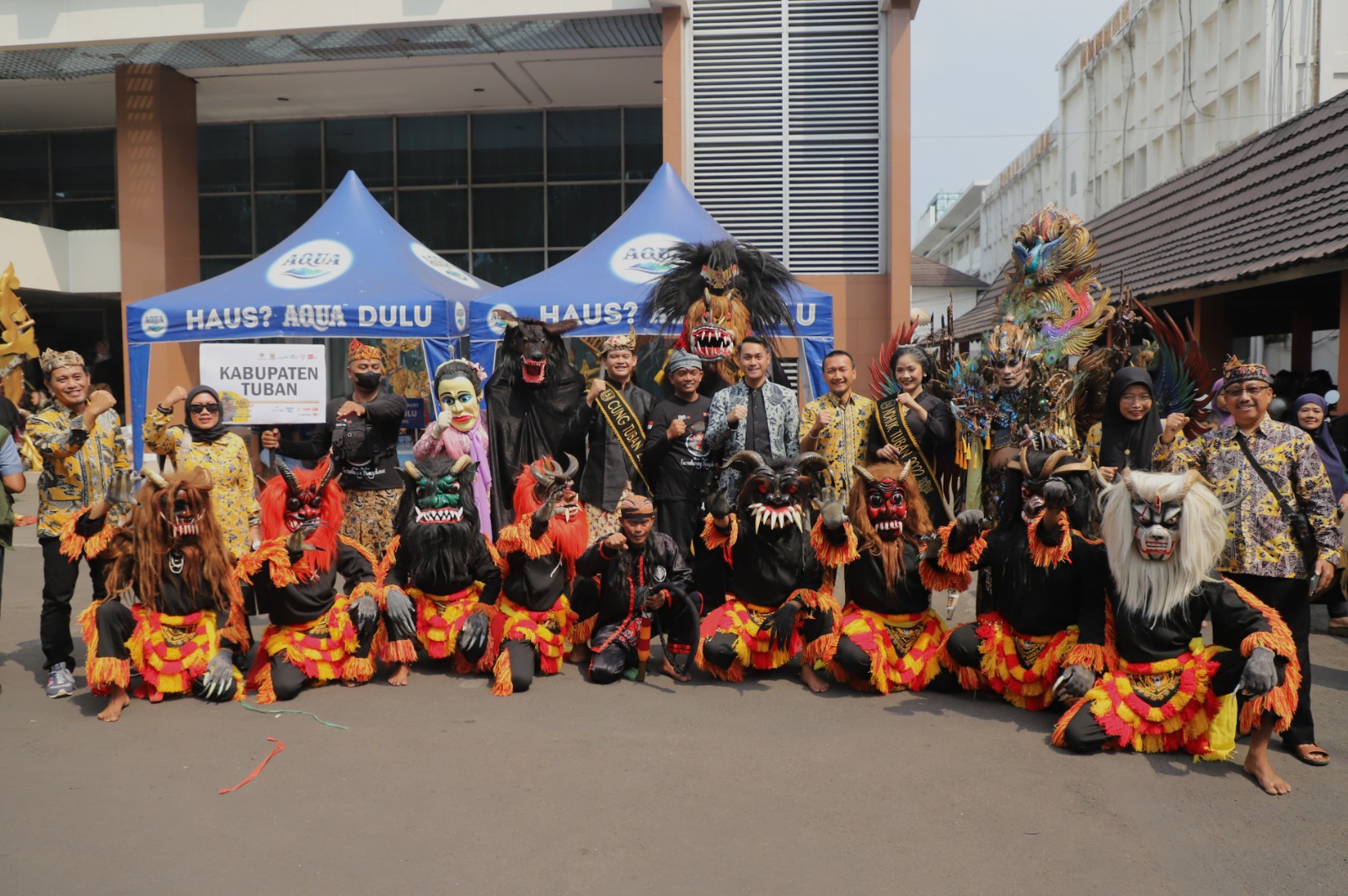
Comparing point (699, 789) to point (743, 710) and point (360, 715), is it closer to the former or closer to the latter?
point (743, 710)

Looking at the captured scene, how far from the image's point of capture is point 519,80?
48.5ft

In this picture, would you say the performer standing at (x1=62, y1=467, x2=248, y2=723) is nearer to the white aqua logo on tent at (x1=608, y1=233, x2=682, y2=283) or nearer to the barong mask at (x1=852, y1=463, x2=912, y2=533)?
the barong mask at (x1=852, y1=463, x2=912, y2=533)

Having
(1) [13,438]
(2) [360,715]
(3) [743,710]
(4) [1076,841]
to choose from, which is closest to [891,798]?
(4) [1076,841]

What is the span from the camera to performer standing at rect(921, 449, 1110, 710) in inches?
183

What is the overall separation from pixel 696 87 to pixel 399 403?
25.3 ft

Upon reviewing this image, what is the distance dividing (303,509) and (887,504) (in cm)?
301

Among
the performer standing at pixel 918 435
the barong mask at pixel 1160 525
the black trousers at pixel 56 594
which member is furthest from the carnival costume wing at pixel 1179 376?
the black trousers at pixel 56 594

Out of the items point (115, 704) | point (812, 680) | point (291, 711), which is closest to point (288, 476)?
point (291, 711)

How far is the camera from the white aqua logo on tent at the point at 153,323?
8922 mm

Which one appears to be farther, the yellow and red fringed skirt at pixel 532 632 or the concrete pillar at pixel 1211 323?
the concrete pillar at pixel 1211 323

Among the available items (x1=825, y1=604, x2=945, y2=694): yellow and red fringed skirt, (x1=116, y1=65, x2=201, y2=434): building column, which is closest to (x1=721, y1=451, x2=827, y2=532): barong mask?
(x1=825, y1=604, x2=945, y2=694): yellow and red fringed skirt

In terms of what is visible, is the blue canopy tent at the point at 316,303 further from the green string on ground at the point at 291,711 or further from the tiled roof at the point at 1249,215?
the tiled roof at the point at 1249,215

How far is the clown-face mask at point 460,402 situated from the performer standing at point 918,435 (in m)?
2.32

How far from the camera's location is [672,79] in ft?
39.6
